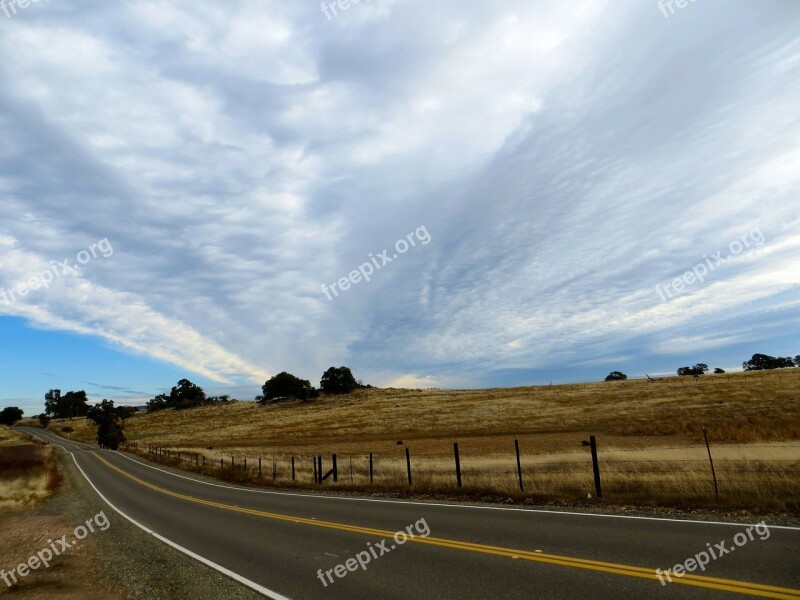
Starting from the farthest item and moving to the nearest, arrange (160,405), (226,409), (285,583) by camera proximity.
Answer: (160,405)
(226,409)
(285,583)

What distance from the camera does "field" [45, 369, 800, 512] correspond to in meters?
14.5

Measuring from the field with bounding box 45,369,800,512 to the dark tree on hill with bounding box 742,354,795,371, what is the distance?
259 feet

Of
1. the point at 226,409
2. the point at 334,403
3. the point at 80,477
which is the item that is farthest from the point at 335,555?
the point at 226,409

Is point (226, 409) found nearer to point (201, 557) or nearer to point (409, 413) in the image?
point (409, 413)

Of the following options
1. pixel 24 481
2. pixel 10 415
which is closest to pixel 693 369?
pixel 24 481

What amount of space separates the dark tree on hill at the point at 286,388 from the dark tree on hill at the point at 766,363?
125 metres

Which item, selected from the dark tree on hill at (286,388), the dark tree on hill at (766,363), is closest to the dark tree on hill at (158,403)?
the dark tree on hill at (286,388)

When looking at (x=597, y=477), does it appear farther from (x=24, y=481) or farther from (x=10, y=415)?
(x=10, y=415)

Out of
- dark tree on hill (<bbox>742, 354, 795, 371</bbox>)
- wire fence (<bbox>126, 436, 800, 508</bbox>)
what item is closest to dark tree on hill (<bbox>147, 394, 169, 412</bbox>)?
wire fence (<bbox>126, 436, 800, 508</bbox>)

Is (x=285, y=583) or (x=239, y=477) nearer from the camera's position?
(x=285, y=583)

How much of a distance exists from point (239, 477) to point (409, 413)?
48.4 metres

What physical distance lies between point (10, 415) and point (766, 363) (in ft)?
907

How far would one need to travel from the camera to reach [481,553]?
8.66 m

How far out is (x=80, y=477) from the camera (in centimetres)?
3600
